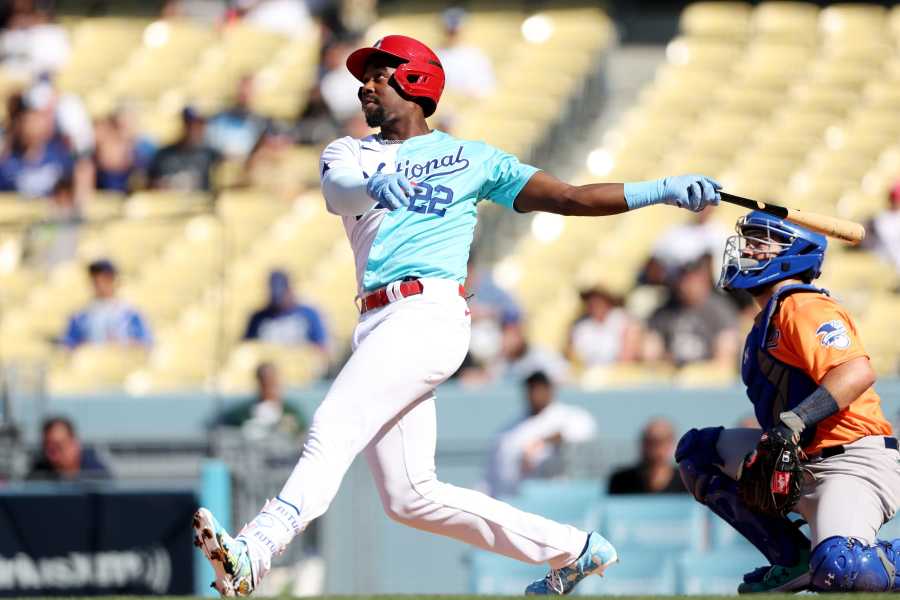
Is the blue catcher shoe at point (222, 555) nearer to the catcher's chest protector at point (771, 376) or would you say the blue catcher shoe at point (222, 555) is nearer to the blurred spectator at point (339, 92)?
the catcher's chest protector at point (771, 376)

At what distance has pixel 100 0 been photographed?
17.2 m

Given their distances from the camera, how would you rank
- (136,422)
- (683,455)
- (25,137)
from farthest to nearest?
(25,137), (136,422), (683,455)

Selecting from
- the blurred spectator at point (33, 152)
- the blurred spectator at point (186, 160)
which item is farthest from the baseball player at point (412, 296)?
the blurred spectator at point (33, 152)

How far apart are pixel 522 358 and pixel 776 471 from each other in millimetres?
5377

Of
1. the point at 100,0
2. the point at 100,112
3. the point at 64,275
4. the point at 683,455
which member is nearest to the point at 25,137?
the point at 100,112

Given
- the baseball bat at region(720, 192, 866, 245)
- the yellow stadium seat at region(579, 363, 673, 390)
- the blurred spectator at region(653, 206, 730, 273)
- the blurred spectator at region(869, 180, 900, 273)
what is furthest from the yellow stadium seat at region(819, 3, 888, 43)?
the baseball bat at region(720, 192, 866, 245)

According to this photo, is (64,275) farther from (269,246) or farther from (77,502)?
(77,502)

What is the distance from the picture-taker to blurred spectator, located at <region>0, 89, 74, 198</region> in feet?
45.5

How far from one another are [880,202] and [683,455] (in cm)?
689

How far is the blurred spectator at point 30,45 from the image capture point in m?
15.9

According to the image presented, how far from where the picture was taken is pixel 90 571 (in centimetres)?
965

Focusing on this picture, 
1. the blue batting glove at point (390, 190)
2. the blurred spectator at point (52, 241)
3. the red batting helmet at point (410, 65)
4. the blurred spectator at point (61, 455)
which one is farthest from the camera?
the blurred spectator at point (52, 241)

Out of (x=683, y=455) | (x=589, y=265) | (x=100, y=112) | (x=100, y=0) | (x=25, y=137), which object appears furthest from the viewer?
(x=100, y=0)

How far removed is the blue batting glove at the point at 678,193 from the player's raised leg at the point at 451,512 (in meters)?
0.96
